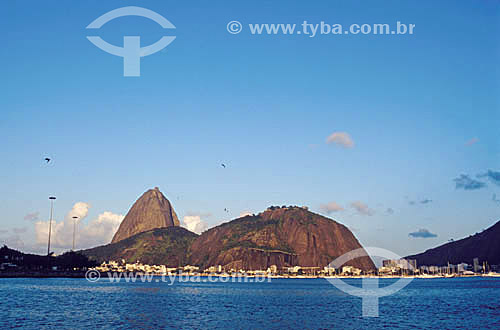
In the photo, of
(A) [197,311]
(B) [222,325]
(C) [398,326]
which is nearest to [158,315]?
(A) [197,311]

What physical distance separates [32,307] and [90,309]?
10022 millimetres

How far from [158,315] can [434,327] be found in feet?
136

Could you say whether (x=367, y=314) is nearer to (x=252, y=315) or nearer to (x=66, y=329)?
(x=252, y=315)

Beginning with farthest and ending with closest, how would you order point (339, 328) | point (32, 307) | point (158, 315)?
1. point (32, 307)
2. point (158, 315)
3. point (339, 328)

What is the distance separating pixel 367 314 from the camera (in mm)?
84000

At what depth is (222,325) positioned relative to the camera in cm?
6681

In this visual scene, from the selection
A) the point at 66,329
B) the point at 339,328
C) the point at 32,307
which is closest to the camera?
the point at 66,329

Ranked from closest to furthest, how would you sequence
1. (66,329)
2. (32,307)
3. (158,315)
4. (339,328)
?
(66,329), (339,328), (158,315), (32,307)

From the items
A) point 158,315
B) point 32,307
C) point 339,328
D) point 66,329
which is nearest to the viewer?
point 66,329

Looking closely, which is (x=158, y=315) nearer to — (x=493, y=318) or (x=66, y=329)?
(x=66, y=329)

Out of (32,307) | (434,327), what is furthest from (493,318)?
(32,307)

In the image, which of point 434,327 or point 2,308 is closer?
point 434,327

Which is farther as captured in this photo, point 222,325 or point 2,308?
point 2,308

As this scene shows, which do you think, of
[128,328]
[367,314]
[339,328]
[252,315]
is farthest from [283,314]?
[128,328]
